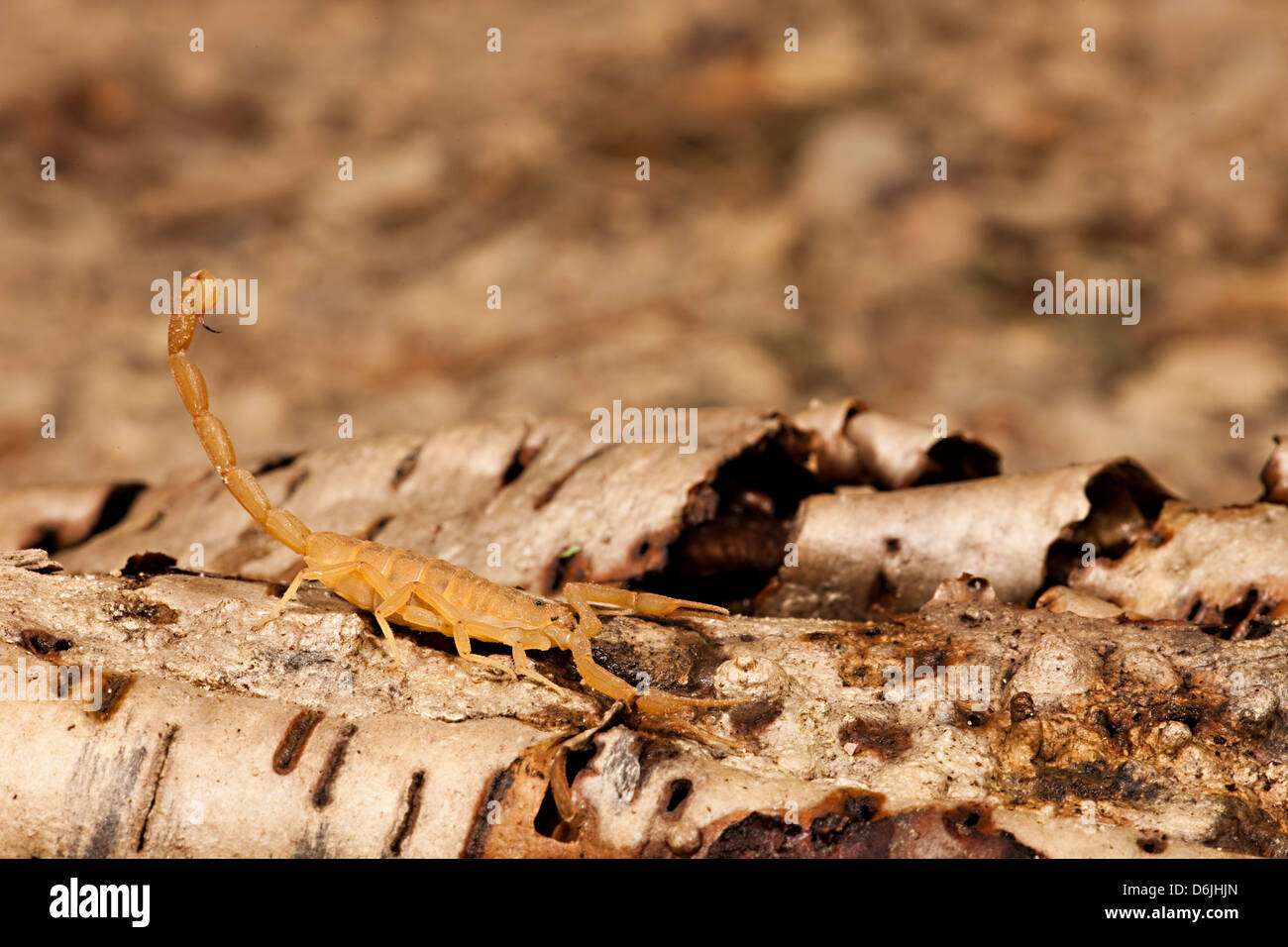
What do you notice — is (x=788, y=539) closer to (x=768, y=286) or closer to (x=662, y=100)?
(x=768, y=286)
